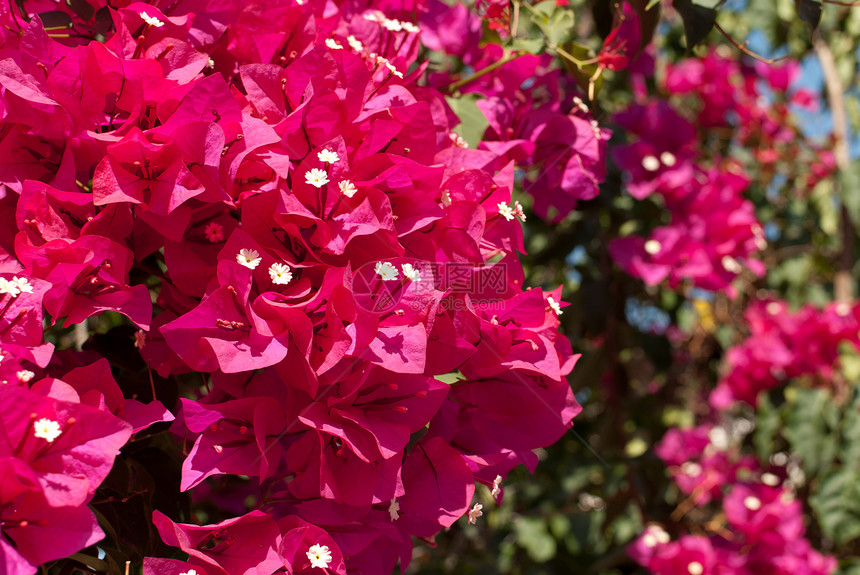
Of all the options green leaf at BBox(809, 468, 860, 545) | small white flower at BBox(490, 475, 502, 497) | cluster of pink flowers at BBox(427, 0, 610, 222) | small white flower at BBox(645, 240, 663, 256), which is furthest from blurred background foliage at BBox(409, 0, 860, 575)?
small white flower at BBox(490, 475, 502, 497)

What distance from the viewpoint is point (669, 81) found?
240cm

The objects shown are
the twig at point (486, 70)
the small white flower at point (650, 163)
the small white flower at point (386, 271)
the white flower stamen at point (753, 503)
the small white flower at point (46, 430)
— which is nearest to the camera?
the small white flower at point (46, 430)

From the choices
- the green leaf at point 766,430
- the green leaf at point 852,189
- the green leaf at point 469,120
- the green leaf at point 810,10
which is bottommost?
the green leaf at point 766,430

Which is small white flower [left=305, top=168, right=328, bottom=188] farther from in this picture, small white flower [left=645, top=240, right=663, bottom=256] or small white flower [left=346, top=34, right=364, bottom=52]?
small white flower [left=645, top=240, right=663, bottom=256]

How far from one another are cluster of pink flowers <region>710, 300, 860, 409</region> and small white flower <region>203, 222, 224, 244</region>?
1.52 metres

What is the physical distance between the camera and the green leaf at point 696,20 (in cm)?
82

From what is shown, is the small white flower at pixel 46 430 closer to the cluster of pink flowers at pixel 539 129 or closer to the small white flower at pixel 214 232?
the small white flower at pixel 214 232

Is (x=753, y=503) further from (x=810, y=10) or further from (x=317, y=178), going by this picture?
(x=317, y=178)

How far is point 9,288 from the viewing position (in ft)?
1.65

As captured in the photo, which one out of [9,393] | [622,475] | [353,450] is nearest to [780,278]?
[622,475]

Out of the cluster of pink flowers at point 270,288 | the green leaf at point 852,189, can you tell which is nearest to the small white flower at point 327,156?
the cluster of pink flowers at point 270,288

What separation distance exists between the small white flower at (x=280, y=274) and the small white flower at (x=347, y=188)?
7 cm

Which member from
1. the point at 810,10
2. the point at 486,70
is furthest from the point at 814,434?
the point at 486,70

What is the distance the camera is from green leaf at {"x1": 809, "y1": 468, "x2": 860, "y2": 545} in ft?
5.19
